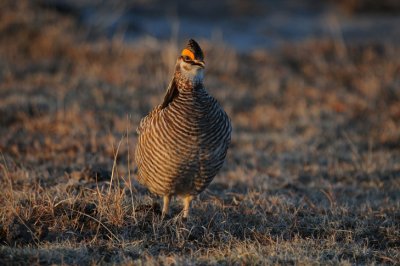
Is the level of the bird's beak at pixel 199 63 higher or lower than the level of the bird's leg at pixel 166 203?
higher

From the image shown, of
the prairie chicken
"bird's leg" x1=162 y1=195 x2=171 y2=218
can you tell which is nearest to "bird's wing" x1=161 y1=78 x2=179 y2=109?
the prairie chicken

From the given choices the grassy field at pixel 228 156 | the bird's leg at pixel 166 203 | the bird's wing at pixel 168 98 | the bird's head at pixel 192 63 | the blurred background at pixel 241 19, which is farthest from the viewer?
the blurred background at pixel 241 19

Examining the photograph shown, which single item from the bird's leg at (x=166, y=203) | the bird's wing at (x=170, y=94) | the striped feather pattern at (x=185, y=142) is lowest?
the bird's leg at (x=166, y=203)

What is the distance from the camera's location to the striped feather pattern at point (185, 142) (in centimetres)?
511

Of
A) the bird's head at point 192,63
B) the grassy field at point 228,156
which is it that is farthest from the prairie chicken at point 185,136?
the grassy field at point 228,156

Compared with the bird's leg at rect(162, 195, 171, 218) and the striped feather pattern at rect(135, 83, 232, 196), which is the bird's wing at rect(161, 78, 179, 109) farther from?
the bird's leg at rect(162, 195, 171, 218)

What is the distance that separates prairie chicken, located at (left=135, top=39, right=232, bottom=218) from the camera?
511 cm

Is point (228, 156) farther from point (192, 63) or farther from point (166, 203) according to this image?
point (192, 63)

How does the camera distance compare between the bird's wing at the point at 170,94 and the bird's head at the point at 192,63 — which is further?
the bird's wing at the point at 170,94

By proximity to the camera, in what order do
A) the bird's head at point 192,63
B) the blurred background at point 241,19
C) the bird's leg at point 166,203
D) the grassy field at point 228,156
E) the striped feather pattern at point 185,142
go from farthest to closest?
1. the blurred background at point 241,19
2. the bird's leg at point 166,203
3. the bird's head at point 192,63
4. the striped feather pattern at point 185,142
5. the grassy field at point 228,156

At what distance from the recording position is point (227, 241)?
4871mm

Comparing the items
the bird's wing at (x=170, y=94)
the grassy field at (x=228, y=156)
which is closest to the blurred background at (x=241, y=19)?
the grassy field at (x=228, y=156)

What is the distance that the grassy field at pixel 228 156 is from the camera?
4.75 m

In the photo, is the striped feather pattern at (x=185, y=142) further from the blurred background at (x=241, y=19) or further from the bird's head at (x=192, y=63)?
the blurred background at (x=241, y=19)
